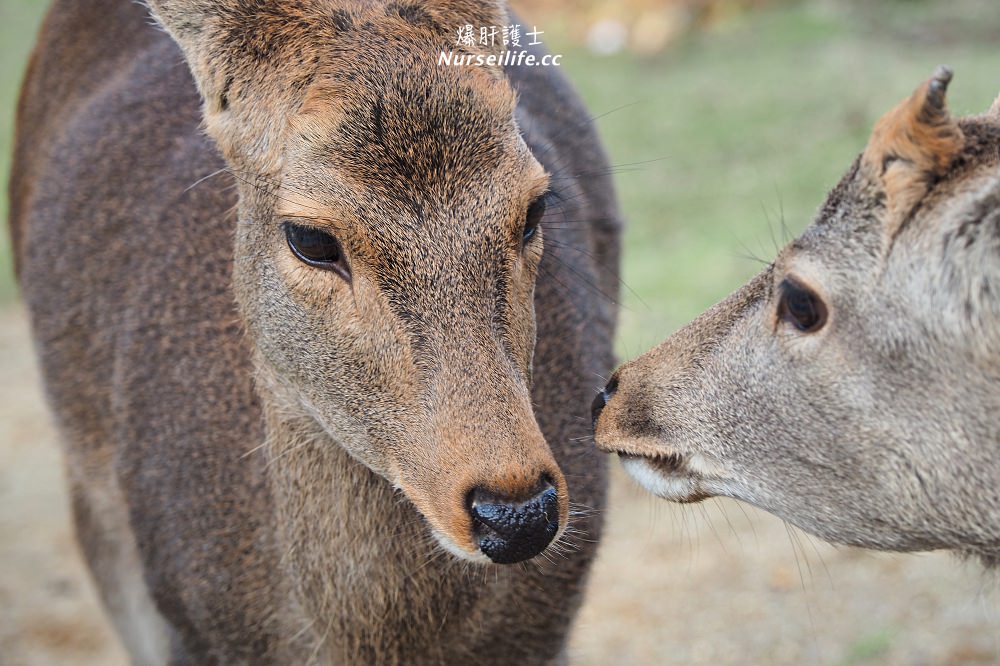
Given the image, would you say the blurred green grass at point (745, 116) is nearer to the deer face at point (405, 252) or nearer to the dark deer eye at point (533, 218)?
the dark deer eye at point (533, 218)

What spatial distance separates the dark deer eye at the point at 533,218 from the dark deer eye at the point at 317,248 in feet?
1.63

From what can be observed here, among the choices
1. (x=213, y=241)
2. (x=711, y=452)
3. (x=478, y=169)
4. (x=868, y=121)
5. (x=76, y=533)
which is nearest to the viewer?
(x=478, y=169)

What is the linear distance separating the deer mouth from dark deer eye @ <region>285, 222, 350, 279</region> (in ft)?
3.15

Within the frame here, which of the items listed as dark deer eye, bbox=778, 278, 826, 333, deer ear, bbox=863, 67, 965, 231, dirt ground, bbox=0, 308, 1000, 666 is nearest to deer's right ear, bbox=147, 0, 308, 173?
dark deer eye, bbox=778, 278, 826, 333

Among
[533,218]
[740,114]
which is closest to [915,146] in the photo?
[533,218]

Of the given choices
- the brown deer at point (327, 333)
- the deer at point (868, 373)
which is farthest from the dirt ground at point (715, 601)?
the deer at point (868, 373)

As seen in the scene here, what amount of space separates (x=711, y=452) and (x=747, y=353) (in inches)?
11.5

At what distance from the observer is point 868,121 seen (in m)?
11.6

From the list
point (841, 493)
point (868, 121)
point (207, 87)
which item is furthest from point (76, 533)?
point (868, 121)

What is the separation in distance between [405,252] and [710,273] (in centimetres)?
675

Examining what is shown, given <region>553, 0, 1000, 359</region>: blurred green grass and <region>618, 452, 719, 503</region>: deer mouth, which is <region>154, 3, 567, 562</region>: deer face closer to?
<region>618, 452, 719, 503</region>: deer mouth

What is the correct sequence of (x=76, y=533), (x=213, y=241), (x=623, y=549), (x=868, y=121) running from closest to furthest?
(x=213, y=241) < (x=76, y=533) < (x=623, y=549) < (x=868, y=121)

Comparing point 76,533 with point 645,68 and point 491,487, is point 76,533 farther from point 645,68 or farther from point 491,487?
point 645,68

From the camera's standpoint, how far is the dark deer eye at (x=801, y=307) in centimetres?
316
